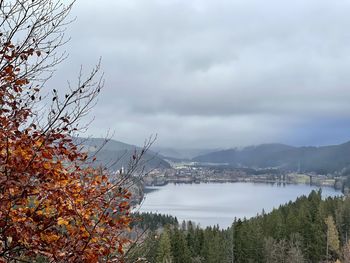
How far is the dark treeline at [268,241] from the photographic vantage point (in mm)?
41750

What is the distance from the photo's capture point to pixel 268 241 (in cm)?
4434

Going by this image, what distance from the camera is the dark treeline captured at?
1644 inches

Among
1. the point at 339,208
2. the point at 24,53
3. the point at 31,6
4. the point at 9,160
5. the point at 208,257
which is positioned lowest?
the point at 208,257

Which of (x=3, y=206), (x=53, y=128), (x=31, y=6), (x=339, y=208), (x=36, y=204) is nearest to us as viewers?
(x=3, y=206)

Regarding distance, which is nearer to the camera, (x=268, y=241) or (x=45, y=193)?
(x=45, y=193)

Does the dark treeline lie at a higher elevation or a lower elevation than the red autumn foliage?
lower

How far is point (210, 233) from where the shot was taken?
4522 cm

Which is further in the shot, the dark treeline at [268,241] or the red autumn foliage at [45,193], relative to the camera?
the dark treeline at [268,241]

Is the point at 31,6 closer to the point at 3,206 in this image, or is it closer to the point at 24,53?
the point at 24,53

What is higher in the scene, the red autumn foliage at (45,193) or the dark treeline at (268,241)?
the red autumn foliage at (45,193)

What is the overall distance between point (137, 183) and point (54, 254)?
70.3 inches

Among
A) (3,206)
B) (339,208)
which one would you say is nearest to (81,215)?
(3,206)

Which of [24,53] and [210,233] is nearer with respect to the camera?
[24,53]

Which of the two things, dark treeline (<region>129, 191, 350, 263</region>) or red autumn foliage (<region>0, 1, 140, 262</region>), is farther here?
dark treeline (<region>129, 191, 350, 263</region>)
